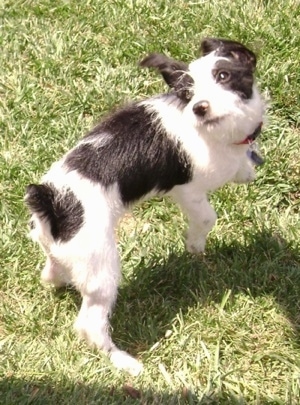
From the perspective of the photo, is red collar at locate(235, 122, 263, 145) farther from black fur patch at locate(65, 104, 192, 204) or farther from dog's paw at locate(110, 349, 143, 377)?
dog's paw at locate(110, 349, 143, 377)

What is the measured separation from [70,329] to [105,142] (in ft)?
3.50

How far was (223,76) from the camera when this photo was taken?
366 centimetres

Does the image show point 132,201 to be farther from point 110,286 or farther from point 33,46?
point 33,46

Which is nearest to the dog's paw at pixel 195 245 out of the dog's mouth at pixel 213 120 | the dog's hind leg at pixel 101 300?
the dog's hind leg at pixel 101 300

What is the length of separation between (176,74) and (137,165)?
503 millimetres

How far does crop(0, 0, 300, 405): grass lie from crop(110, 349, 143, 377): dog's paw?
44 millimetres

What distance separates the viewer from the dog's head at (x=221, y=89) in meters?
3.62

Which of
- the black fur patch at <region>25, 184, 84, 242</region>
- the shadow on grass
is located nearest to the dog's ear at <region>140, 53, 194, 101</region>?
the black fur patch at <region>25, 184, 84, 242</region>

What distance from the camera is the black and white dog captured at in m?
3.66

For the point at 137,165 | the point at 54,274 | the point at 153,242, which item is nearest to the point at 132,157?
the point at 137,165

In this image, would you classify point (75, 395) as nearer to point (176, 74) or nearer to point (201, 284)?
point (201, 284)

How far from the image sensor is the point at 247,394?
384 cm

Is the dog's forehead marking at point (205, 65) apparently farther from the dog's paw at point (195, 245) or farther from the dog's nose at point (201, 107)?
the dog's paw at point (195, 245)

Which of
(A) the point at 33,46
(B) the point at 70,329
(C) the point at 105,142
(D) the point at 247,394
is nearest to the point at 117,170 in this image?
(C) the point at 105,142
